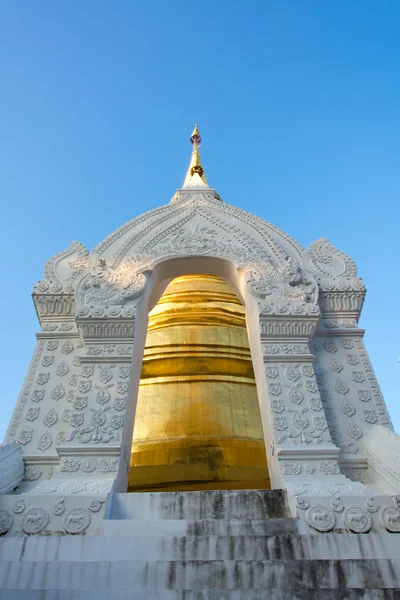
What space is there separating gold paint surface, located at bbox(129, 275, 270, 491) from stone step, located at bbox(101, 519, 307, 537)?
356 cm

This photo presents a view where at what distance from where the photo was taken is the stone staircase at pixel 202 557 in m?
3.46

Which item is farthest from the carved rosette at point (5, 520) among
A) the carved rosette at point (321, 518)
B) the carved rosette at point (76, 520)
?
the carved rosette at point (321, 518)

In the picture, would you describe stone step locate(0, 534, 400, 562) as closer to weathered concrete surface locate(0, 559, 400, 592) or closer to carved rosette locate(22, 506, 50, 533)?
carved rosette locate(22, 506, 50, 533)

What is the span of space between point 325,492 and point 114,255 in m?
4.94

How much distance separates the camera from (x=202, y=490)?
21.1 ft

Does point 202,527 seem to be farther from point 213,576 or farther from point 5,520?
point 5,520

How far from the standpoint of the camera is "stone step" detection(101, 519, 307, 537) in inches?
179

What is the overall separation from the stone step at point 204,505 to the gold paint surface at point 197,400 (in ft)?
10.2

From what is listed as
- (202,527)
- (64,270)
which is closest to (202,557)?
(202,527)

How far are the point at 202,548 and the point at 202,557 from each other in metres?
0.08

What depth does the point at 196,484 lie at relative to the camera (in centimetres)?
807

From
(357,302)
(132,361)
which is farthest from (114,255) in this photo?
(357,302)

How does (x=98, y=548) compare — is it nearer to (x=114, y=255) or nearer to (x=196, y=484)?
(x=196, y=484)

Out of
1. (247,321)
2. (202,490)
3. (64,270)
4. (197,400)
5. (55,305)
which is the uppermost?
(64,270)
